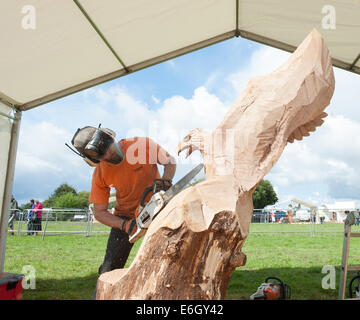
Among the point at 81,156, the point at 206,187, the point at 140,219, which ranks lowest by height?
the point at 140,219

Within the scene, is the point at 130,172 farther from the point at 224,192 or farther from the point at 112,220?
the point at 224,192

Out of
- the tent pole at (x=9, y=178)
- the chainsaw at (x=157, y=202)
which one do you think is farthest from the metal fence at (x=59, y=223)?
the chainsaw at (x=157, y=202)

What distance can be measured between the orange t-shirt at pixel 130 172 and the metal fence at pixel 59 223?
8.56m

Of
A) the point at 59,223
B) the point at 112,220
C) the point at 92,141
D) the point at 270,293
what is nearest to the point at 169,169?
the point at 112,220

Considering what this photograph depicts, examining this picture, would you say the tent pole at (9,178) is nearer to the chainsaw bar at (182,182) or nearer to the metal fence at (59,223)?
the chainsaw bar at (182,182)

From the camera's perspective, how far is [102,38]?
11.2 feet

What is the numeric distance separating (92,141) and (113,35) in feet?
6.28

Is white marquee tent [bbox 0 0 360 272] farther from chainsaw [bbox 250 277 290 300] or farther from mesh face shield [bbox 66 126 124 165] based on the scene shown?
chainsaw [bbox 250 277 290 300]

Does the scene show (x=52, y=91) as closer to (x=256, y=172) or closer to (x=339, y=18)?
(x=256, y=172)

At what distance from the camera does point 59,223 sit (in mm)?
11383

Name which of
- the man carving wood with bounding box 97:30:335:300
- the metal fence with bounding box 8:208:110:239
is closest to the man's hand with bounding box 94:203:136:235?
the man carving wood with bounding box 97:30:335:300

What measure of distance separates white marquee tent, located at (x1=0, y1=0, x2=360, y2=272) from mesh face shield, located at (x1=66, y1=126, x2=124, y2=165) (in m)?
1.46

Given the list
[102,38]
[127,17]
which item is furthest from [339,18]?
[102,38]

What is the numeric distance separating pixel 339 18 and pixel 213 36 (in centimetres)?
149
